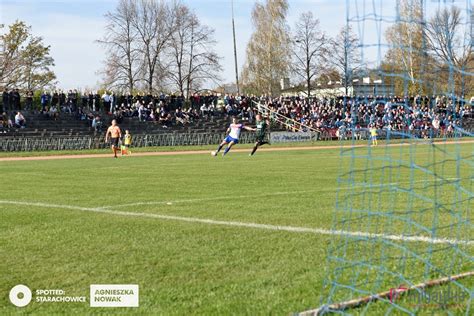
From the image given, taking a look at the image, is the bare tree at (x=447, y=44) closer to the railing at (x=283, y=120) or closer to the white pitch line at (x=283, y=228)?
the white pitch line at (x=283, y=228)

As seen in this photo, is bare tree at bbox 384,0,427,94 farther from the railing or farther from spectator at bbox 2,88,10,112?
the railing

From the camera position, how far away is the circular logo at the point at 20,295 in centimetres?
553

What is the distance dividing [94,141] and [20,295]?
A: 3872cm

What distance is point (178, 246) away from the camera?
750cm

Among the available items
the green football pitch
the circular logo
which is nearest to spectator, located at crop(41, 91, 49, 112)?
the green football pitch

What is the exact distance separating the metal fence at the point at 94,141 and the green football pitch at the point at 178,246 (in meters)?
27.3

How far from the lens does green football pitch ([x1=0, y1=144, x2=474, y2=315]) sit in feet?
18.0

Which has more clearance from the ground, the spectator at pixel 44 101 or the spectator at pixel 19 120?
the spectator at pixel 44 101

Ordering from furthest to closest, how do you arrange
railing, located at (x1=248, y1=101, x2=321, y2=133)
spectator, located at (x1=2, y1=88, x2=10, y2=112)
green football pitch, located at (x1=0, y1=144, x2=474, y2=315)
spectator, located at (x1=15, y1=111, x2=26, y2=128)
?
railing, located at (x1=248, y1=101, x2=321, y2=133), spectator, located at (x1=2, y1=88, x2=10, y2=112), spectator, located at (x1=15, y1=111, x2=26, y2=128), green football pitch, located at (x1=0, y1=144, x2=474, y2=315)

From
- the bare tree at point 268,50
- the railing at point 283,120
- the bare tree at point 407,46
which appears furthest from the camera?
the bare tree at point 268,50

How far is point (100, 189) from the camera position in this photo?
48.0 ft

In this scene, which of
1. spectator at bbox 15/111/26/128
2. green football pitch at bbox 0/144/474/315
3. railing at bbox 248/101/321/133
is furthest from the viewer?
railing at bbox 248/101/321/133

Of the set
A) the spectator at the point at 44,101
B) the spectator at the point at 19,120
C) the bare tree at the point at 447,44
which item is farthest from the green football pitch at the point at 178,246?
the spectator at the point at 44,101

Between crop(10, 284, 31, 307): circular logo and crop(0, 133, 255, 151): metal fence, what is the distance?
1384 inches
